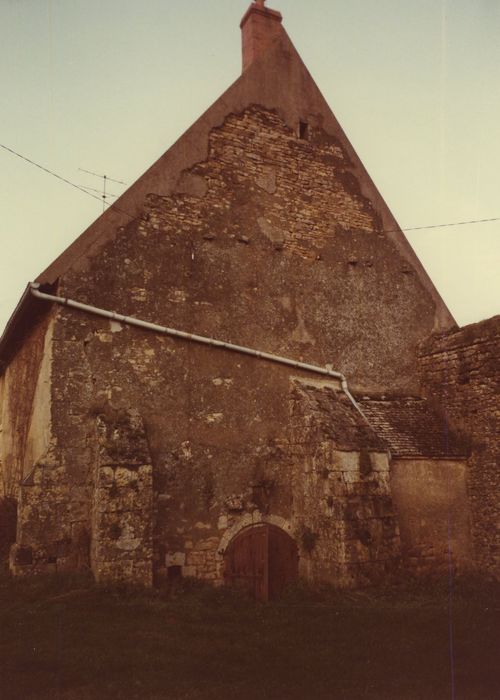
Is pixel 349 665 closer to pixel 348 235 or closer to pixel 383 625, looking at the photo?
pixel 383 625

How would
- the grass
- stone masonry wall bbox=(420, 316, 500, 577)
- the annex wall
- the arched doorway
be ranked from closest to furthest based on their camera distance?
the grass, the arched doorway, the annex wall, stone masonry wall bbox=(420, 316, 500, 577)

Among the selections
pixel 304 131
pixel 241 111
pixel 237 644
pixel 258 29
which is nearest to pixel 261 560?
pixel 237 644

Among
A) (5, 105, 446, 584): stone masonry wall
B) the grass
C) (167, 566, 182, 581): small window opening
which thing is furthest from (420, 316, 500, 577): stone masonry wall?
(167, 566, 182, 581): small window opening

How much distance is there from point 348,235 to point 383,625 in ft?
26.5

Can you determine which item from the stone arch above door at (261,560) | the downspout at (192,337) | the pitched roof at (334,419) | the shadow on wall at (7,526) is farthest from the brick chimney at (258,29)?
the shadow on wall at (7,526)

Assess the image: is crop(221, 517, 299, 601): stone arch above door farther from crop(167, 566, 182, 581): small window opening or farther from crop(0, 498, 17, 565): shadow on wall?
crop(0, 498, 17, 565): shadow on wall

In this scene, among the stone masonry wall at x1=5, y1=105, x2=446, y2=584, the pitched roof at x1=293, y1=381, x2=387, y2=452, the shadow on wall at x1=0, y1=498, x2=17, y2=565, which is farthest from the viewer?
the shadow on wall at x1=0, y1=498, x2=17, y2=565

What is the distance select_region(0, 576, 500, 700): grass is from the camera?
5645 millimetres

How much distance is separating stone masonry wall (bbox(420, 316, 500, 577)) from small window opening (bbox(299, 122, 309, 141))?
542cm

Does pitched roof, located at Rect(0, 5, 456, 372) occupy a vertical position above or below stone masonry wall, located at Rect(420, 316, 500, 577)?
above

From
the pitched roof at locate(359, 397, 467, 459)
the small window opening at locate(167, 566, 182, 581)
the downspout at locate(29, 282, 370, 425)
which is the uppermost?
the downspout at locate(29, 282, 370, 425)

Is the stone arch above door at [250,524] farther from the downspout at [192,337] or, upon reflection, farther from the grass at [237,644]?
the downspout at [192,337]

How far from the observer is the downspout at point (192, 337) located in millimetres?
9320

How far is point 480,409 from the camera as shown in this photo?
36.9 ft
